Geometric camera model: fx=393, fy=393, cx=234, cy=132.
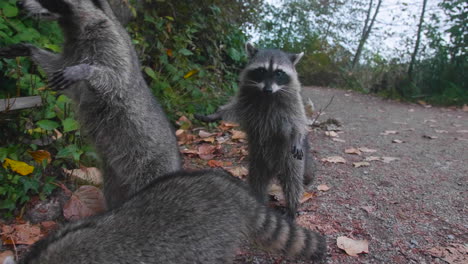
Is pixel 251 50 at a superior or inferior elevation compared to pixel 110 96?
superior

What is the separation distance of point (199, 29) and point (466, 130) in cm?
425

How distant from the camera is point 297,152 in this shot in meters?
2.87

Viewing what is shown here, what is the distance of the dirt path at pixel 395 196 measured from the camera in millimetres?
2473

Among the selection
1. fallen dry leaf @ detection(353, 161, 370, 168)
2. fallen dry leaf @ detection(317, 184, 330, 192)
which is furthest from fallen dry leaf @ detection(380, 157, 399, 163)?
fallen dry leaf @ detection(317, 184, 330, 192)

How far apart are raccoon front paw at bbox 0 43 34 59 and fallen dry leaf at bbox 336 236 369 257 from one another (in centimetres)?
244

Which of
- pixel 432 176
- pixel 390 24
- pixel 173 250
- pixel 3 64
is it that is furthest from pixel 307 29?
pixel 173 250

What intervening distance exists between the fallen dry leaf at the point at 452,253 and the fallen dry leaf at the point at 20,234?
96.1 inches

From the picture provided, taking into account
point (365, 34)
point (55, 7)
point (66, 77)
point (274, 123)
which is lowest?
point (274, 123)

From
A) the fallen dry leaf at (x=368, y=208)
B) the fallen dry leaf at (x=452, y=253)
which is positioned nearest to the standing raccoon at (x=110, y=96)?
the fallen dry leaf at (x=368, y=208)

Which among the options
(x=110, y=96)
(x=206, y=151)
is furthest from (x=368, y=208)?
(x=110, y=96)

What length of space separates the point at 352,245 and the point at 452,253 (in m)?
0.59

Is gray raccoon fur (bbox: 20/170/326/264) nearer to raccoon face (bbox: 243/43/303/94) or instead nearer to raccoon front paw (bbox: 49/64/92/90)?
raccoon front paw (bbox: 49/64/92/90)

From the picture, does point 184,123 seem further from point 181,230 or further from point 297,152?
point 181,230

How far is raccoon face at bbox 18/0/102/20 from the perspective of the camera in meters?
2.42
